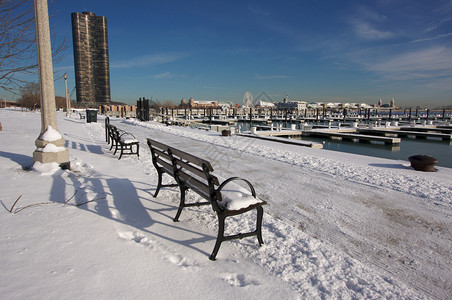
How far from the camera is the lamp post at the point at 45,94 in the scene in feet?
21.7

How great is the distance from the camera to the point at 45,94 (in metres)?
6.82

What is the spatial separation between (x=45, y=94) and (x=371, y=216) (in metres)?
7.90

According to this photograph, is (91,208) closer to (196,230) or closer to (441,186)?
(196,230)

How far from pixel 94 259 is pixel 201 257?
3.94 feet

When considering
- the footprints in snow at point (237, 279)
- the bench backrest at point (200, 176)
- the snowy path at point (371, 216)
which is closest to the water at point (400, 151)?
the snowy path at point (371, 216)

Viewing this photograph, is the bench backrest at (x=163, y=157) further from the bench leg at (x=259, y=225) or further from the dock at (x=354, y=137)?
the dock at (x=354, y=137)

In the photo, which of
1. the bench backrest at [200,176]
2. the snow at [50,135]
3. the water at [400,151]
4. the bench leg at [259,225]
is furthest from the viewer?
the water at [400,151]

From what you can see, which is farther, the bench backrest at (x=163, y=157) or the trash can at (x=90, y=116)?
the trash can at (x=90, y=116)

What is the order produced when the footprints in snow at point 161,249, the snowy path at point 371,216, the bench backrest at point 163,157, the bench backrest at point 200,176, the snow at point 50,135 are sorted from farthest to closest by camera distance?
1. the snow at point 50,135
2. the bench backrest at point 163,157
3. the bench backrest at point 200,176
4. the snowy path at point 371,216
5. the footprints in snow at point 161,249

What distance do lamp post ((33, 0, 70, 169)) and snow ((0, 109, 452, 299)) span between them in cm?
40

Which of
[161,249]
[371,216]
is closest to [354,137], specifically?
[371,216]

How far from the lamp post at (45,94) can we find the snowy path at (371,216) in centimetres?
440

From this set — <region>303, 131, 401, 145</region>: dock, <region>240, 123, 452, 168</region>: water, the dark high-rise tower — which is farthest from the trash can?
the dark high-rise tower

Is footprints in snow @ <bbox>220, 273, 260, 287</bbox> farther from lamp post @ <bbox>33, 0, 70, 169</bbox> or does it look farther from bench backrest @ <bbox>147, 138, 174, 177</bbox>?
lamp post @ <bbox>33, 0, 70, 169</bbox>
